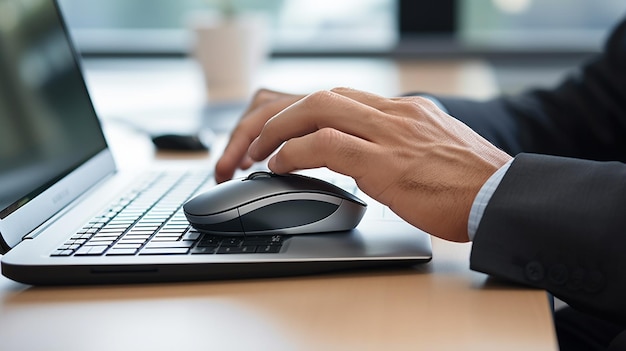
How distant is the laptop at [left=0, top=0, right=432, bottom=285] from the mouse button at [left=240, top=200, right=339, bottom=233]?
10 mm

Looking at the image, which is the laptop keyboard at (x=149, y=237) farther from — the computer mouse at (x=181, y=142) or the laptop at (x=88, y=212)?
the computer mouse at (x=181, y=142)

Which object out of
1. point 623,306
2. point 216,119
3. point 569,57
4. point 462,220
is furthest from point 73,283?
point 569,57

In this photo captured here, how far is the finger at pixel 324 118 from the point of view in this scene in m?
0.70

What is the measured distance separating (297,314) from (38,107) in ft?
1.29

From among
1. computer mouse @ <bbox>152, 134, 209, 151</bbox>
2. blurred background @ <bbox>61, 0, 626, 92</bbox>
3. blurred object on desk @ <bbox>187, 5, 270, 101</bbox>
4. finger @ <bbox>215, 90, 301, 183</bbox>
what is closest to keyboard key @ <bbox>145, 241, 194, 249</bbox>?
finger @ <bbox>215, 90, 301, 183</bbox>

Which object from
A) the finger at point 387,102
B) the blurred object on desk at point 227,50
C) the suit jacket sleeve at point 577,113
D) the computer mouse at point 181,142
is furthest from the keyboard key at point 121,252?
the blurred object on desk at point 227,50

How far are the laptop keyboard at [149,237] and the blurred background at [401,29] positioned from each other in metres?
1.31

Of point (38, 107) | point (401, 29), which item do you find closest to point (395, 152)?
point (38, 107)

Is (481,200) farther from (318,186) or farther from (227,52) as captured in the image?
(227,52)

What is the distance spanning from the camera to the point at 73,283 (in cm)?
64

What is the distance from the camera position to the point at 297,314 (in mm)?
572

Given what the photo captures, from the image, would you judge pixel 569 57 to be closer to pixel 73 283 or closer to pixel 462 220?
pixel 462 220

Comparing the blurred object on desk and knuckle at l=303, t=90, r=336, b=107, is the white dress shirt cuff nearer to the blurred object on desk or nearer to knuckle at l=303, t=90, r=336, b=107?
knuckle at l=303, t=90, r=336, b=107

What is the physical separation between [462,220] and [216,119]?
77 cm
